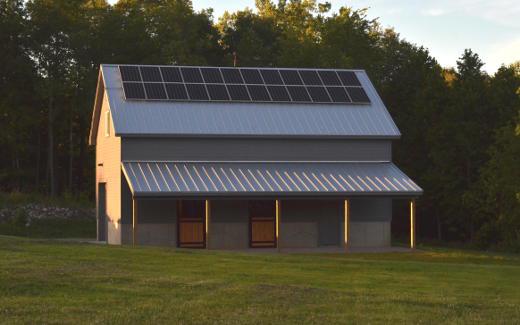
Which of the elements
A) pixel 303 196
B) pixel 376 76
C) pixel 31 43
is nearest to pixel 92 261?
pixel 303 196

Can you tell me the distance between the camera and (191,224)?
36.3 metres

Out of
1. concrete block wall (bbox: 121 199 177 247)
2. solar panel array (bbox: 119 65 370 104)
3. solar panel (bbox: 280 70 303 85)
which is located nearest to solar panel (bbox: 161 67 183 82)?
solar panel array (bbox: 119 65 370 104)

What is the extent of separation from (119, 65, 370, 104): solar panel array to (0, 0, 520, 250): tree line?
10.1m

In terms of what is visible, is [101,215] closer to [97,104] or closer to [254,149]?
[97,104]

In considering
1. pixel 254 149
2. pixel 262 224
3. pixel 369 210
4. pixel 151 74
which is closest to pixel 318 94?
pixel 254 149

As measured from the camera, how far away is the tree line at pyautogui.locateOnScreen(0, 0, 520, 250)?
168 feet

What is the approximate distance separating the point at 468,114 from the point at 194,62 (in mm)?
18959

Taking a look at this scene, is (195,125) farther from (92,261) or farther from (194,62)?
(194,62)

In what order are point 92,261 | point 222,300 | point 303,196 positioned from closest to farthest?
point 222,300
point 92,261
point 303,196

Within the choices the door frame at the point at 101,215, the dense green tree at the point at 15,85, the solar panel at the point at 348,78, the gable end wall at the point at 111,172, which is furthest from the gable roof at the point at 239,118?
the dense green tree at the point at 15,85

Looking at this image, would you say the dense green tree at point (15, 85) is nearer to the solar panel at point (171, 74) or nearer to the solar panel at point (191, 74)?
the solar panel at point (171, 74)

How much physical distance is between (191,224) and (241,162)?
327cm

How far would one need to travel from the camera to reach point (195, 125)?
36.8 metres

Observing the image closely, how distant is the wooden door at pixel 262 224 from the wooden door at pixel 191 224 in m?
2.05
